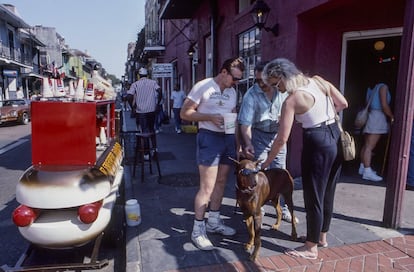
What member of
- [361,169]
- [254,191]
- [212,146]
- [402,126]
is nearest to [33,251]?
[212,146]

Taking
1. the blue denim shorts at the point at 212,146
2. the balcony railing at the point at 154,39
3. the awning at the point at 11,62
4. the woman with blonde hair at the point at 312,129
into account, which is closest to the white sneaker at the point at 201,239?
the blue denim shorts at the point at 212,146

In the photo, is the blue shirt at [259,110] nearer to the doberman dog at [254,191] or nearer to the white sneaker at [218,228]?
the doberman dog at [254,191]

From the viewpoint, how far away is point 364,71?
241 inches

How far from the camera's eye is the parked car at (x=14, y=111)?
1640cm

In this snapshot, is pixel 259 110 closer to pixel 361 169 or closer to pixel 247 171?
pixel 247 171

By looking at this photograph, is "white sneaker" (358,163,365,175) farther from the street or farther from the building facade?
the street

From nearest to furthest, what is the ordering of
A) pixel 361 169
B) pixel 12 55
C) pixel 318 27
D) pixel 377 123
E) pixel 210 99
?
pixel 210 99
pixel 318 27
pixel 377 123
pixel 361 169
pixel 12 55

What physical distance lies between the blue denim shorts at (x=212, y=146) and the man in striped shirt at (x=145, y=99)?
406 cm

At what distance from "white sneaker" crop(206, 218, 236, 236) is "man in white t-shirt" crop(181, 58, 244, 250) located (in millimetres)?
278

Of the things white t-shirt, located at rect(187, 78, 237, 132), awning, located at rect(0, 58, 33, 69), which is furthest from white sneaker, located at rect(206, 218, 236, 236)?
awning, located at rect(0, 58, 33, 69)

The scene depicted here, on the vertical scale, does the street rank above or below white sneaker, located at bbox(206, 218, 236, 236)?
below

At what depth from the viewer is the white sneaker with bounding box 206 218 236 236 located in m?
3.68

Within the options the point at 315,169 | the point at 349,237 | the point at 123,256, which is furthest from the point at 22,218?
the point at 349,237

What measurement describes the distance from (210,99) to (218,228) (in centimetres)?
148
